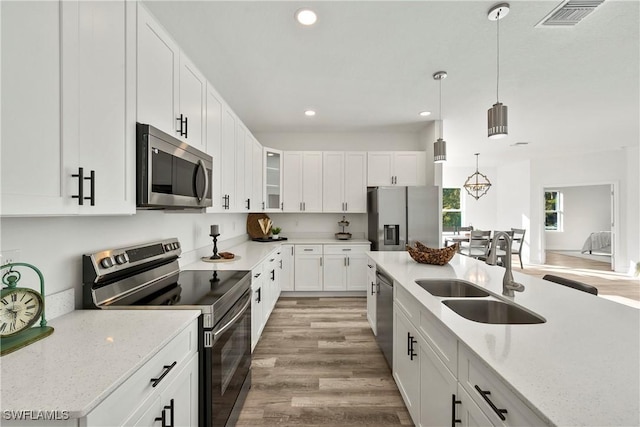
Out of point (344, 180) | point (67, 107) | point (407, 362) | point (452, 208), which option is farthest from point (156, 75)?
point (452, 208)

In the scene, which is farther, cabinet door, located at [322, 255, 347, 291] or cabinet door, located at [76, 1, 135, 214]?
cabinet door, located at [322, 255, 347, 291]

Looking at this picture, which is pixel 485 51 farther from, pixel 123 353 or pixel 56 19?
pixel 123 353

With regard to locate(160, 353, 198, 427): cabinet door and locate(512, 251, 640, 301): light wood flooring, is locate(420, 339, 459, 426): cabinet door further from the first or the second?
locate(512, 251, 640, 301): light wood flooring

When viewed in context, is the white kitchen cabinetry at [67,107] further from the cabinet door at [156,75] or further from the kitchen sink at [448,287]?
the kitchen sink at [448,287]

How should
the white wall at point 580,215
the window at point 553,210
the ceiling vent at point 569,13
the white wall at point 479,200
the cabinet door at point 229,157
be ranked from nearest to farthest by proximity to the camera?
the ceiling vent at point 569,13
the cabinet door at point 229,157
the white wall at point 479,200
the white wall at point 580,215
the window at point 553,210

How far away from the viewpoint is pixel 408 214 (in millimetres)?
4355

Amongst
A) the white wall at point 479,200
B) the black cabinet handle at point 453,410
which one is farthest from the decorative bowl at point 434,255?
the white wall at point 479,200

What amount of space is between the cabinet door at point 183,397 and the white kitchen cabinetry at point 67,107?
765mm

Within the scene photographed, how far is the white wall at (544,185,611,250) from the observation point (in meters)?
9.12

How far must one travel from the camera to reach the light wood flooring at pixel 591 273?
5055 millimetres

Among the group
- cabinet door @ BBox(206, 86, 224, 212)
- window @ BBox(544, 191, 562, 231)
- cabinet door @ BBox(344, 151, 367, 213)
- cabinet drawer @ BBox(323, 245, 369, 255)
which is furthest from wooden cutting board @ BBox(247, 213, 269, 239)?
window @ BBox(544, 191, 562, 231)

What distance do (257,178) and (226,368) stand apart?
295 cm

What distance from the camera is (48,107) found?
0.93 meters

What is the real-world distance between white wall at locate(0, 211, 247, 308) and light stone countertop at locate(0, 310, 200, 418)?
0.68 ft
